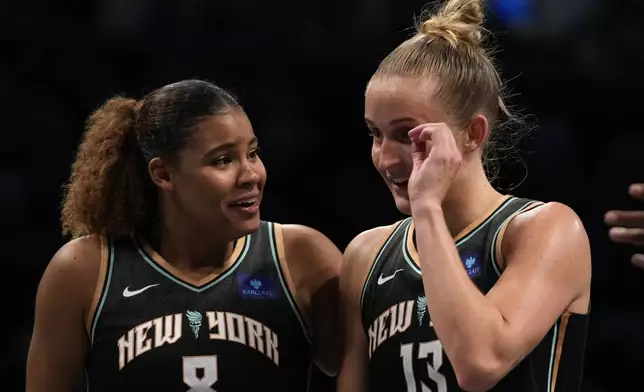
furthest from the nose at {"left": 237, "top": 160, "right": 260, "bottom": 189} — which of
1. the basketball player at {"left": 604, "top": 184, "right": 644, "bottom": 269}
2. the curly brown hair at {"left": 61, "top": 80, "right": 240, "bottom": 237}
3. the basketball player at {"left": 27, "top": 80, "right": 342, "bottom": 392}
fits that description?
the basketball player at {"left": 604, "top": 184, "right": 644, "bottom": 269}

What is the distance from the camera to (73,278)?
2434 millimetres

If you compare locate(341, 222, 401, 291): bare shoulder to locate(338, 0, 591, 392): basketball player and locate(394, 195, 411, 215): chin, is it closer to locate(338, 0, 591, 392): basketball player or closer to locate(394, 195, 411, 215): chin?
locate(338, 0, 591, 392): basketball player

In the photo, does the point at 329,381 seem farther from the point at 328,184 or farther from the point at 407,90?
the point at 328,184

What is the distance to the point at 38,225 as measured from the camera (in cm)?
438

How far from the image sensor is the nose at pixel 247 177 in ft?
7.96

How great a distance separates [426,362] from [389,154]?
46 centimetres

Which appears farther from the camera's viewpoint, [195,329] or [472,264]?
[195,329]

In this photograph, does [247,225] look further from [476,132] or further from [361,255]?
[476,132]

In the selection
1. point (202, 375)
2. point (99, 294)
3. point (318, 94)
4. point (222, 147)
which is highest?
point (318, 94)

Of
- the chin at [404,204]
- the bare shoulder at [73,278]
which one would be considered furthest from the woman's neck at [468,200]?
the bare shoulder at [73,278]

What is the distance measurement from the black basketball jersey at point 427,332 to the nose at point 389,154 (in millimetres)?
233

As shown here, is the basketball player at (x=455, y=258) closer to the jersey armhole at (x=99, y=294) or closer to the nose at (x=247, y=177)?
the nose at (x=247, y=177)

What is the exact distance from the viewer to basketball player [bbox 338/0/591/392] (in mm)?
1833

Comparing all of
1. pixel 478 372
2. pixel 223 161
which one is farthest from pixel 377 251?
pixel 478 372
